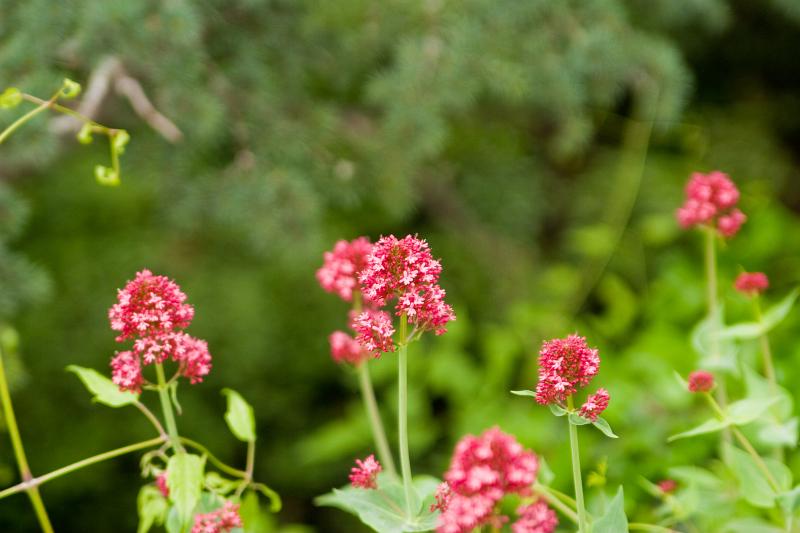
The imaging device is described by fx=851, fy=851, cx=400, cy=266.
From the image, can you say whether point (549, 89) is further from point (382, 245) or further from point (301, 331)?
point (301, 331)

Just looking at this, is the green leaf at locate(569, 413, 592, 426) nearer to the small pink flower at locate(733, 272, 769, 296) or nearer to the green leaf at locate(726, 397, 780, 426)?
the green leaf at locate(726, 397, 780, 426)

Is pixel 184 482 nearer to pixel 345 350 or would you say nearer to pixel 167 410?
pixel 167 410

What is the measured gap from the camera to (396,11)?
154 cm

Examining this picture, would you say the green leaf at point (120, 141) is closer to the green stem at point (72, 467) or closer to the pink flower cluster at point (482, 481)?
the green stem at point (72, 467)

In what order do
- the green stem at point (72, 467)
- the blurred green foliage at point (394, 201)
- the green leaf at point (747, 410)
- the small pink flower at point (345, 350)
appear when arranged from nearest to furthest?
1. the green stem at point (72, 467)
2. the green leaf at point (747, 410)
3. the small pink flower at point (345, 350)
4. the blurred green foliage at point (394, 201)

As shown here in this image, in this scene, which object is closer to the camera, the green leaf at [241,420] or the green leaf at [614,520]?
the green leaf at [614,520]

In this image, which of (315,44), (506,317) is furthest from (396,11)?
(506,317)

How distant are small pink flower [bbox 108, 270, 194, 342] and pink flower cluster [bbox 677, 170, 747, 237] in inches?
24.3

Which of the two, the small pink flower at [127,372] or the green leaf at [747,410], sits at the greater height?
the green leaf at [747,410]

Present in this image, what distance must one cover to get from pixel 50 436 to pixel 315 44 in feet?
3.90

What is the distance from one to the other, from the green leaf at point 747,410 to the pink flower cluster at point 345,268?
390 millimetres

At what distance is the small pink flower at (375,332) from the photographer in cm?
66

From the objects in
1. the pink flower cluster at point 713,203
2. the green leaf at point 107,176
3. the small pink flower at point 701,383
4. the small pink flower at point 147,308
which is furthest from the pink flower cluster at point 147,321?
the pink flower cluster at point 713,203

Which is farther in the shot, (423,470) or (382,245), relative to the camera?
(423,470)
